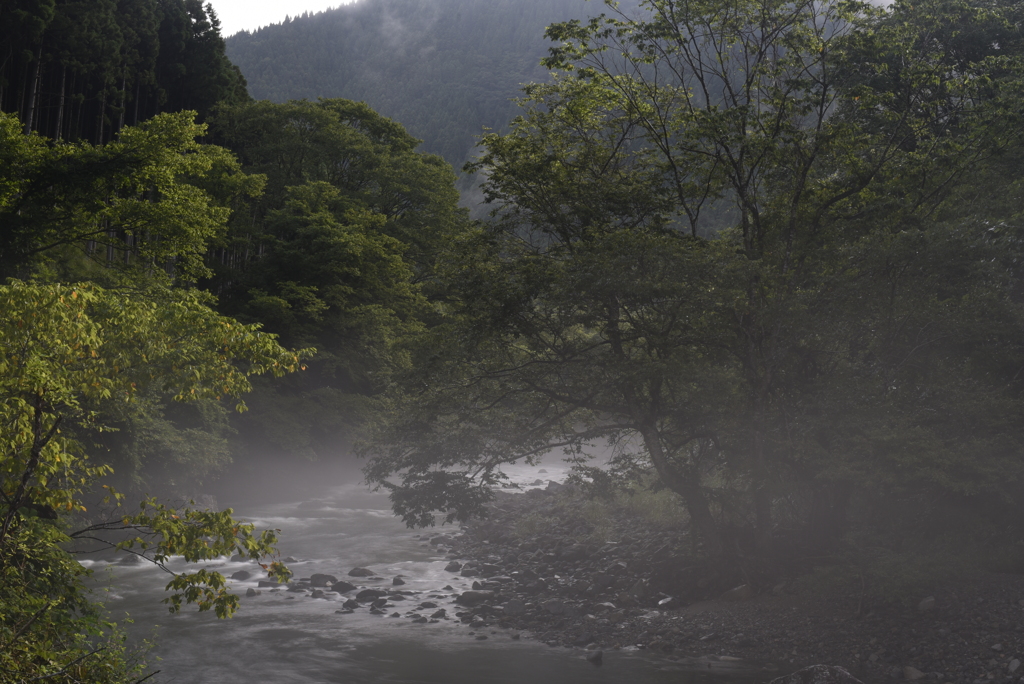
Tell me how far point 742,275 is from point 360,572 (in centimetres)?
1316

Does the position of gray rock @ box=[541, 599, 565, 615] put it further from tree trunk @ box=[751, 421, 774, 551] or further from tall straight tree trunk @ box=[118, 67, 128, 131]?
tall straight tree trunk @ box=[118, 67, 128, 131]

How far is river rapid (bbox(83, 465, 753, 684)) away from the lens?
13.7m

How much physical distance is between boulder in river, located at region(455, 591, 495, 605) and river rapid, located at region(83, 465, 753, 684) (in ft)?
1.02

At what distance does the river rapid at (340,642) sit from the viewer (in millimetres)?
13695

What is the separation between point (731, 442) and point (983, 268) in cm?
615

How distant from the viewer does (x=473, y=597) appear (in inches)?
723

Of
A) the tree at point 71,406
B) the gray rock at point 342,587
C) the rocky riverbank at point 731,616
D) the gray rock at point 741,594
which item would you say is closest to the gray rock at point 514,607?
the rocky riverbank at point 731,616

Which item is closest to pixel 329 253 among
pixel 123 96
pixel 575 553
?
pixel 575 553

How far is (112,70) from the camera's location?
119ft

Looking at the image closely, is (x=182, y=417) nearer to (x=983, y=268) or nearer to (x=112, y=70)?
(x=112, y=70)

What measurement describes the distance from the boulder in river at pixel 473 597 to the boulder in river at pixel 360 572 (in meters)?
3.58

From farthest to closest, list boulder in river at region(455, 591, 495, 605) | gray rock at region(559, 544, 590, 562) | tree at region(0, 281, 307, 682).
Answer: gray rock at region(559, 544, 590, 562) → boulder in river at region(455, 591, 495, 605) → tree at region(0, 281, 307, 682)

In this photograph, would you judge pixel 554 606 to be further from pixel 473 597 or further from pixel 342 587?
pixel 342 587

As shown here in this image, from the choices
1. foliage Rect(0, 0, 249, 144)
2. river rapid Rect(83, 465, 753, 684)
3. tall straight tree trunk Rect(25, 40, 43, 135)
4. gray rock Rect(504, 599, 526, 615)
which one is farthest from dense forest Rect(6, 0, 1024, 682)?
foliage Rect(0, 0, 249, 144)
